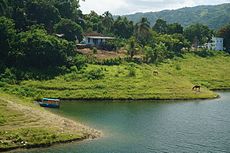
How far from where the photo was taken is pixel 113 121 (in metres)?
65.1

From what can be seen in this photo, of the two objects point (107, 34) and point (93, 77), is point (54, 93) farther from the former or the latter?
point (107, 34)

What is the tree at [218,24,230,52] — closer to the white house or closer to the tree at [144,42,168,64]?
the white house

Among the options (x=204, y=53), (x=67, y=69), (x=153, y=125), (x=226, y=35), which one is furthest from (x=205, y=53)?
(x=153, y=125)

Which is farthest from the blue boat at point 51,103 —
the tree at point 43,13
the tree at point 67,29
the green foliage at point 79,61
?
the tree at point 43,13

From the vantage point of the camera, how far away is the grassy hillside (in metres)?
82.0

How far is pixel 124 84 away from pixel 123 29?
64.3 m

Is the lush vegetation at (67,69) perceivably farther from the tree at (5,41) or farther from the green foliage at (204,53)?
the green foliage at (204,53)

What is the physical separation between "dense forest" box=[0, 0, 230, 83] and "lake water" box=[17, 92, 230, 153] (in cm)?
1896

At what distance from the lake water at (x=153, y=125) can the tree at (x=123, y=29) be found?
6605 cm

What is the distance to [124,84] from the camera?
3484 inches

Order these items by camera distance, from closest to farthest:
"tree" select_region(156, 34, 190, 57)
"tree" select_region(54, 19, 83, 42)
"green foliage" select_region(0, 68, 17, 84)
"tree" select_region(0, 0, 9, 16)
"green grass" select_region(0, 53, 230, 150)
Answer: "green grass" select_region(0, 53, 230, 150) < "green foliage" select_region(0, 68, 17, 84) < "tree" select_region(0, 0, 9, 16) < "tree" select_region(54, 19, 83, 42) < "tree" select_region(156, 34, 190, 57)

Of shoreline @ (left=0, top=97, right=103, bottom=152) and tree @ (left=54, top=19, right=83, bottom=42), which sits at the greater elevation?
tree @ (left=54, top=19, right=83, bottom=42)

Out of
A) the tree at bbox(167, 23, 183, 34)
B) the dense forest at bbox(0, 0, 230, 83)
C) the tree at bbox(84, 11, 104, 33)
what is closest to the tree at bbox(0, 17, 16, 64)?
the dense forest at bbox(0, 0, 230, 83)

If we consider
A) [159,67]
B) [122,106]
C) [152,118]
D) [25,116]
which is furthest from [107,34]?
[25,116]
